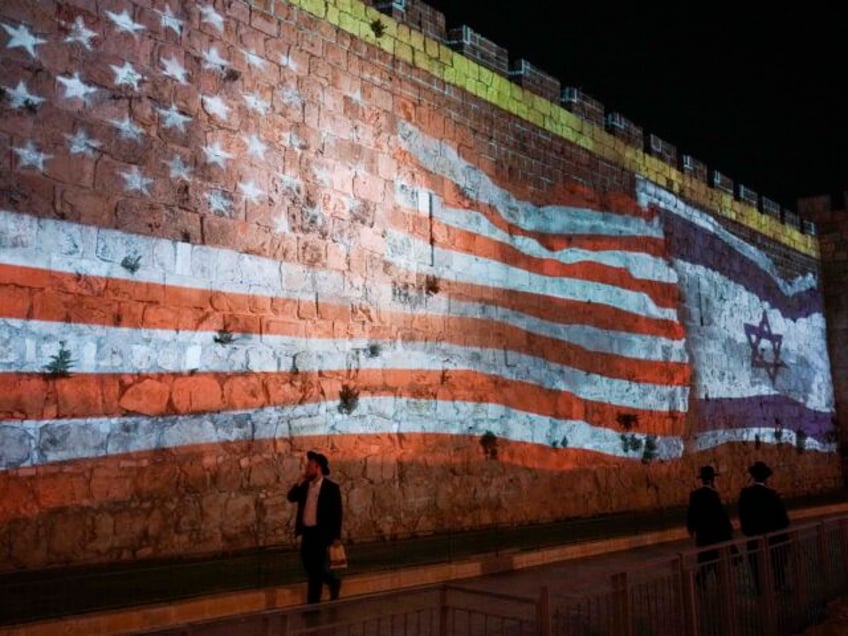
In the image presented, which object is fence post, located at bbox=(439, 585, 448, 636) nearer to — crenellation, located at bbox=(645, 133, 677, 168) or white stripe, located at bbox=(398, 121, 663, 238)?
white stripe, located at bbox=(398, 121, 663, 238)

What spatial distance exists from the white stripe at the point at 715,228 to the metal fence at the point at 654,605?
780 centimetres

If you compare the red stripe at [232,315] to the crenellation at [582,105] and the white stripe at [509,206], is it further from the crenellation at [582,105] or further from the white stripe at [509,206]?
the crenellation at [582,105]

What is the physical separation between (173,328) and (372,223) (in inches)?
107

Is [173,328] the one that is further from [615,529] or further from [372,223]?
[615,529]

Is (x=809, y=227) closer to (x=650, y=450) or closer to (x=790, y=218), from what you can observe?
(x=790, y=218)

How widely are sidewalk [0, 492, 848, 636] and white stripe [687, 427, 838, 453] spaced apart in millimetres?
3160

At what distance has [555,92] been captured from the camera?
12.3 meters

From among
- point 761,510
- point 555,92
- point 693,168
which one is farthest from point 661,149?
point 761,510

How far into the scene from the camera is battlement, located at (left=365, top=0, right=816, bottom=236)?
9984mm

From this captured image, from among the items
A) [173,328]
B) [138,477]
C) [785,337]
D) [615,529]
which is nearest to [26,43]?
[173,328]

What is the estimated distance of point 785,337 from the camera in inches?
717

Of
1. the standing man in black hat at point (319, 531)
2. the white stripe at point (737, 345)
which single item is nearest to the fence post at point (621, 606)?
the standing man in black hat at point (319, 531)

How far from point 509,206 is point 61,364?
629cm

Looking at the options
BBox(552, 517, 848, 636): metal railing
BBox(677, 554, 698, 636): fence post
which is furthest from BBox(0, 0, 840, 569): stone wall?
BBox(677, 554, 698, 636): fence post
